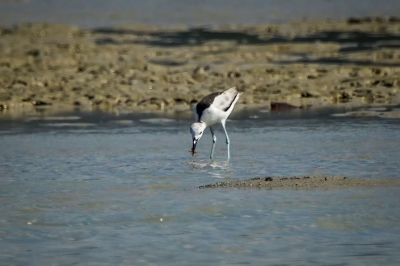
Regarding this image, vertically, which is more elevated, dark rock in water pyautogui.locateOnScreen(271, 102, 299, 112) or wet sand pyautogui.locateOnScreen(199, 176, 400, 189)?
dark rock in water pyautogui.locateOnScreen(271, 102, 299, 112)

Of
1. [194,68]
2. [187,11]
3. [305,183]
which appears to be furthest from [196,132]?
[187,11]

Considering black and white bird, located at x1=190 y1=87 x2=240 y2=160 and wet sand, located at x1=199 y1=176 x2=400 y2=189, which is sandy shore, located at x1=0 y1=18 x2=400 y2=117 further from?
wet sand, located at x1=199 y1=176 x2=400 y2=189

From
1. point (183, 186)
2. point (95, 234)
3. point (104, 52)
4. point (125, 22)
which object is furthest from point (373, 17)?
point (95, 234)

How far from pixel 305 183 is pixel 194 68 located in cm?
1133

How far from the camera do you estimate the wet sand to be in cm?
1163

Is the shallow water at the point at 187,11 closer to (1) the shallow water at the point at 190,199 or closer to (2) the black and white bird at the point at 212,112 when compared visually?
(1) the shallow water at the point at 190,199

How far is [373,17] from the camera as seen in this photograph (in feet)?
109

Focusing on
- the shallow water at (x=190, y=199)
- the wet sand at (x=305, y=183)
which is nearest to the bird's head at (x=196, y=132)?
the shallow water at (x=190, y=199)

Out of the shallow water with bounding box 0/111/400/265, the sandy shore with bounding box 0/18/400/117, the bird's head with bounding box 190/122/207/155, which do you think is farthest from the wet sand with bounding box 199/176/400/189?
the sandy shore with bounding box 0/18/400/117

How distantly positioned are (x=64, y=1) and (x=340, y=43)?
1471 centimetres

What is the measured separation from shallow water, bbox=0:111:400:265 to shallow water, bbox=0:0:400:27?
55.9 feet

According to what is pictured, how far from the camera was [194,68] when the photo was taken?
22.9 meters

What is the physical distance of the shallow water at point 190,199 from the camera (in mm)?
8938

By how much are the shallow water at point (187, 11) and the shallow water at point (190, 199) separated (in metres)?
17.0
